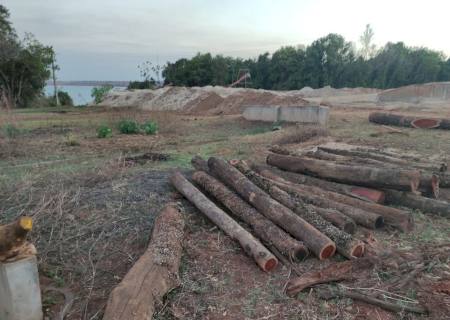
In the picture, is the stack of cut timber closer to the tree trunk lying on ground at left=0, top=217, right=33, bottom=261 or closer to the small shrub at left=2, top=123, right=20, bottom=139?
the tree trunk lying on ground at left=0, top=217, right=33, bottom=261

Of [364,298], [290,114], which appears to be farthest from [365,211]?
[290,114]

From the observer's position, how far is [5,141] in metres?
8.20

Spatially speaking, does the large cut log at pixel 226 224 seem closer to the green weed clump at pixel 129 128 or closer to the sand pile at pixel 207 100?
the green weed clump at pixel 129 128

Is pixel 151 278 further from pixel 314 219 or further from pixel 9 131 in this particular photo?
pixel 9 131

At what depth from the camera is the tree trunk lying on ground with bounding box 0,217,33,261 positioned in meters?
2.02

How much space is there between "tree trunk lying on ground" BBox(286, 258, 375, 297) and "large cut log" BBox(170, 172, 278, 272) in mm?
286

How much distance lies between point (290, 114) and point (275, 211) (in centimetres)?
975

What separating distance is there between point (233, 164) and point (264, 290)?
221 cm

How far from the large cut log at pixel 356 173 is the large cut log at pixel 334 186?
0.06 m

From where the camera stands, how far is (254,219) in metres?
3.71

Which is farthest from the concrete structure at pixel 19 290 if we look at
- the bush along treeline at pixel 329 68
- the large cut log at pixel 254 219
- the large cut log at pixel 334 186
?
the bush along treeline at pixel 329 68

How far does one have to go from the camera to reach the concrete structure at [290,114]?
39.8ft

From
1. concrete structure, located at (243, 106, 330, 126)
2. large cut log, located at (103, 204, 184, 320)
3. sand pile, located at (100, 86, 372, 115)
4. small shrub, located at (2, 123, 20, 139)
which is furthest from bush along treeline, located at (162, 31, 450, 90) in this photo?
large cut log, located at (103, 204, 184, 320)

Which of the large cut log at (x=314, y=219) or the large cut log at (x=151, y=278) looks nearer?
the large cut log at (x=151, y=278)
